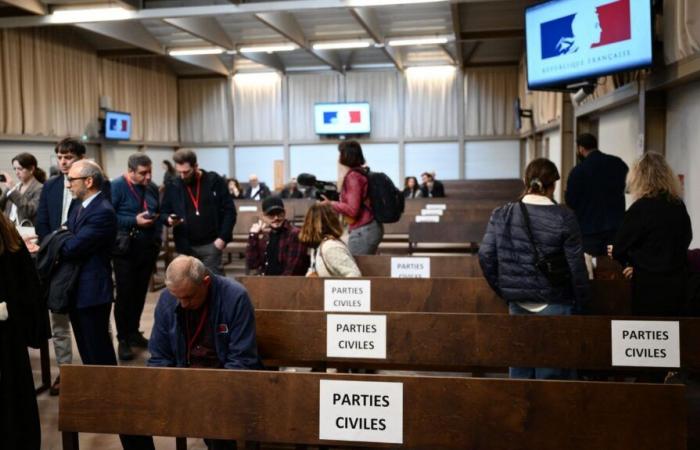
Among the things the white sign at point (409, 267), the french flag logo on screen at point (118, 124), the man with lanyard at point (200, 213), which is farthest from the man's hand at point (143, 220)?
the french flag logo on screen at point (118, 124)

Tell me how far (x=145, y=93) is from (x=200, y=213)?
46.2ft

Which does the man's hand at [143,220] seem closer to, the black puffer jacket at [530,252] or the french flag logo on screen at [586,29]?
the black puffer jacket at [530,252]

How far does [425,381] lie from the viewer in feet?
7.31

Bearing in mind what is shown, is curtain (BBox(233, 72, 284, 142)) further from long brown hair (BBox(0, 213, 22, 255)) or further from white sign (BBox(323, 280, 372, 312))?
long brown hair (BBox(0, 213, 22, 255))

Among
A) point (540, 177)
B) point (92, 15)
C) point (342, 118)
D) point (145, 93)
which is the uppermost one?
point (92, 15)

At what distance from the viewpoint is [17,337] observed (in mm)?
2938

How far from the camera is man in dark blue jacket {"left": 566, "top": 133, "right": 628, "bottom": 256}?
17.1 feet

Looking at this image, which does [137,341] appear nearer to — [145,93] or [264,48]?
[264,48]

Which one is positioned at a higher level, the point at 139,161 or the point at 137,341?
the point at 139,161

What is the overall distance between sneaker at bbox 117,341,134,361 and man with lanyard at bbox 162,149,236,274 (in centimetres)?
98

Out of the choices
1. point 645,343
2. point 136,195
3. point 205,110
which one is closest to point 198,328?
point 645,343

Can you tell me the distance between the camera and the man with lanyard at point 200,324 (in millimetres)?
2773

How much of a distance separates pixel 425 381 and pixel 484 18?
12737 millimetres

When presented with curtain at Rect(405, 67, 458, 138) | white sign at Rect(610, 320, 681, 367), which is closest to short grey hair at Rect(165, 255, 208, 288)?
white sign at Rect(610, 320, 681, 367)
